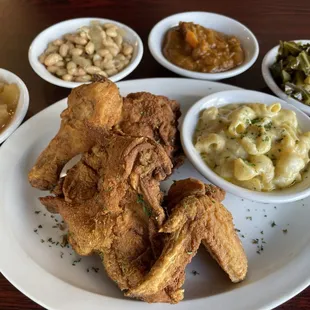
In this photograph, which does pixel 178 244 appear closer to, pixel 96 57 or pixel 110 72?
pixel 110 72

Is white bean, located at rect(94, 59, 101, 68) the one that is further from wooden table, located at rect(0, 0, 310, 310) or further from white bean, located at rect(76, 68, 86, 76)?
wooden table, located at rect(0, 0, 310, 310)

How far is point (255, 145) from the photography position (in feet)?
7.62

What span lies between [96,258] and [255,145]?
1.12 metres

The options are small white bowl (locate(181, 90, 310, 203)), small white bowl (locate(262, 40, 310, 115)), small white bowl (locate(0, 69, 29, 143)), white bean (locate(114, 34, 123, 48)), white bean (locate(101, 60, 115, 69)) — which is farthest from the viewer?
white bean (locate(114, 34, 123, 48))

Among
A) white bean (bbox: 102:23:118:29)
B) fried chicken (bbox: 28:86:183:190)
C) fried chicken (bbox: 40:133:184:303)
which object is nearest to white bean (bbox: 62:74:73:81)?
white bean (bbox: 102:23:118:29)

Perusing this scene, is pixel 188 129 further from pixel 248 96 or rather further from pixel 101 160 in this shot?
pixel 101 160

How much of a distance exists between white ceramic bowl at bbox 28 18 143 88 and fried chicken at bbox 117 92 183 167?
2.11 ft

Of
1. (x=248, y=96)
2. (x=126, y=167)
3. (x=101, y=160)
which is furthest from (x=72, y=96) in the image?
(x=248, y=96)

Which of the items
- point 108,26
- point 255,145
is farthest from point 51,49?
point 255,145

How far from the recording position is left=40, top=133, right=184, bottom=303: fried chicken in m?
1.75

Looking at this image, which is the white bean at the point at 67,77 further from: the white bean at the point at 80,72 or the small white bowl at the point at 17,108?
the small white bowl at the point at 17,108

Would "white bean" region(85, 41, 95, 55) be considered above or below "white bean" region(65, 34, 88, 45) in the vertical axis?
below

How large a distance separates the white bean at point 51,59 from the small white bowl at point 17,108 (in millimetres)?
313

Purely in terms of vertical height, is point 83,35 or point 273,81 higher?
point 83,35
